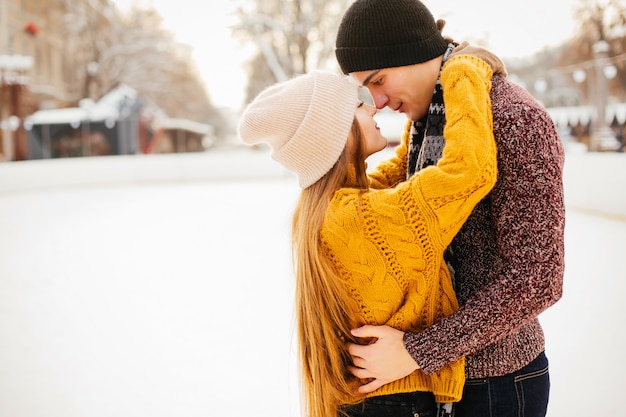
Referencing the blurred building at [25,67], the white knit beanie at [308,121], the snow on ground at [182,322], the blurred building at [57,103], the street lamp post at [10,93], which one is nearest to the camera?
the white knit beanie at [308,121]

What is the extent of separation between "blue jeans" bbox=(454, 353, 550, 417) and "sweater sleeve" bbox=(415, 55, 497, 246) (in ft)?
1.00

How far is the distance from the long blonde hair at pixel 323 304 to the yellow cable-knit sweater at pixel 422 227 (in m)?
0.03

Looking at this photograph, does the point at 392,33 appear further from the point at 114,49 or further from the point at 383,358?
the point at 114,49

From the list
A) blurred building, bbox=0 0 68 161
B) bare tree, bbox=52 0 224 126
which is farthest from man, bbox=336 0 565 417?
bare tree, bbox=52 0 224 126

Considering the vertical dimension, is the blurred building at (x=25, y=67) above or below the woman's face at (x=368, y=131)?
above

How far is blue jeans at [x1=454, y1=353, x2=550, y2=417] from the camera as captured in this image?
1088mm

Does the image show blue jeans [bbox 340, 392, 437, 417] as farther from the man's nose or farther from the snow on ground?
the man's nose

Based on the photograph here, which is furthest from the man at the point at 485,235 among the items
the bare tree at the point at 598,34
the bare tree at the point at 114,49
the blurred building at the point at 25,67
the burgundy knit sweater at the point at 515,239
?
the bare tree at the point at 114,49

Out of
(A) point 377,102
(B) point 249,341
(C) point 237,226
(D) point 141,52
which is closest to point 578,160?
(C) point 237,226

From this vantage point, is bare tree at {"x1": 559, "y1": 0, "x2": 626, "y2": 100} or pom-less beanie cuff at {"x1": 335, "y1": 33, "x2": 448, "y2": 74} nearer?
pom-less beanie cuff at {"x1": 335, "y1": 33, "x2": 448, "y2": 74}

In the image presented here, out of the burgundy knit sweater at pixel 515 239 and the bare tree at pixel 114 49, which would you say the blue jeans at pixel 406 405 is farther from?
the bare tree at pixel 114 49

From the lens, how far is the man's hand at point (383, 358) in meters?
1.06

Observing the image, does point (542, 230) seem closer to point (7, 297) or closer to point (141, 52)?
point (7, 297)

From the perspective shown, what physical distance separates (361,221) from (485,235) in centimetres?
23
